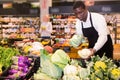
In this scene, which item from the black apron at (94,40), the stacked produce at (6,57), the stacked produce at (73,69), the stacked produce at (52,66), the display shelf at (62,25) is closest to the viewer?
the stacked produce at (73,69)

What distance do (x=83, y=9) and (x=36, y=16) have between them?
8.26 m

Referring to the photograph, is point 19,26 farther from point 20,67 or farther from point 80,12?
point 20,67

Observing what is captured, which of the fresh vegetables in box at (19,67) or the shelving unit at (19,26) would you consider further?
the shelving unit at (19,26)

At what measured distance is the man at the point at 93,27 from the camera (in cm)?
448

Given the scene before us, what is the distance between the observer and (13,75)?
2854mm

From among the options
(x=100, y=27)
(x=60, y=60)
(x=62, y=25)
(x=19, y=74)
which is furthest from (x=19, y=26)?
(x=60, y=60)

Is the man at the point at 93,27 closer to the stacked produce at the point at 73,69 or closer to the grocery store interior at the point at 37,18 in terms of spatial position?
the stacked produce at the point at 73,69

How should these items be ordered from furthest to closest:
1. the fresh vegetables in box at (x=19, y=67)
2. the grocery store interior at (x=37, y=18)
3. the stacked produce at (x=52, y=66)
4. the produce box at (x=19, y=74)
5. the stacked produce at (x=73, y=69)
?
1. the grocery store interior at (x=37, y=18)
2. the fresh vegetables in box at (x=19, y=67)
3. the produce box at (x=19, y=74)
4. the stacked produce at (x=52, y=66)
5. the stacked produce at (x=73, y=69)

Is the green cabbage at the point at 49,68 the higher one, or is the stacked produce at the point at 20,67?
the green cabbage at the point at 49,68

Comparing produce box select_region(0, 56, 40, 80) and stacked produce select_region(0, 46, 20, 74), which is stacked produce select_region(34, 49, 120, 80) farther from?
stacked produce select_region(0, 46, 20, 74)

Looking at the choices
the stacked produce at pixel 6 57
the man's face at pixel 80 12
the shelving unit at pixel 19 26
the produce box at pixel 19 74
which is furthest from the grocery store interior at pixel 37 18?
the produce box at pixel 19 74

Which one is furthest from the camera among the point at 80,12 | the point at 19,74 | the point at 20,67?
the point at 80,12

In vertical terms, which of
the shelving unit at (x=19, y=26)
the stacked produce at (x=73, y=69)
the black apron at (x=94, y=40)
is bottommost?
the shelving unit at (x=19, y=26)

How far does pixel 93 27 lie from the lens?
4.93 meters
